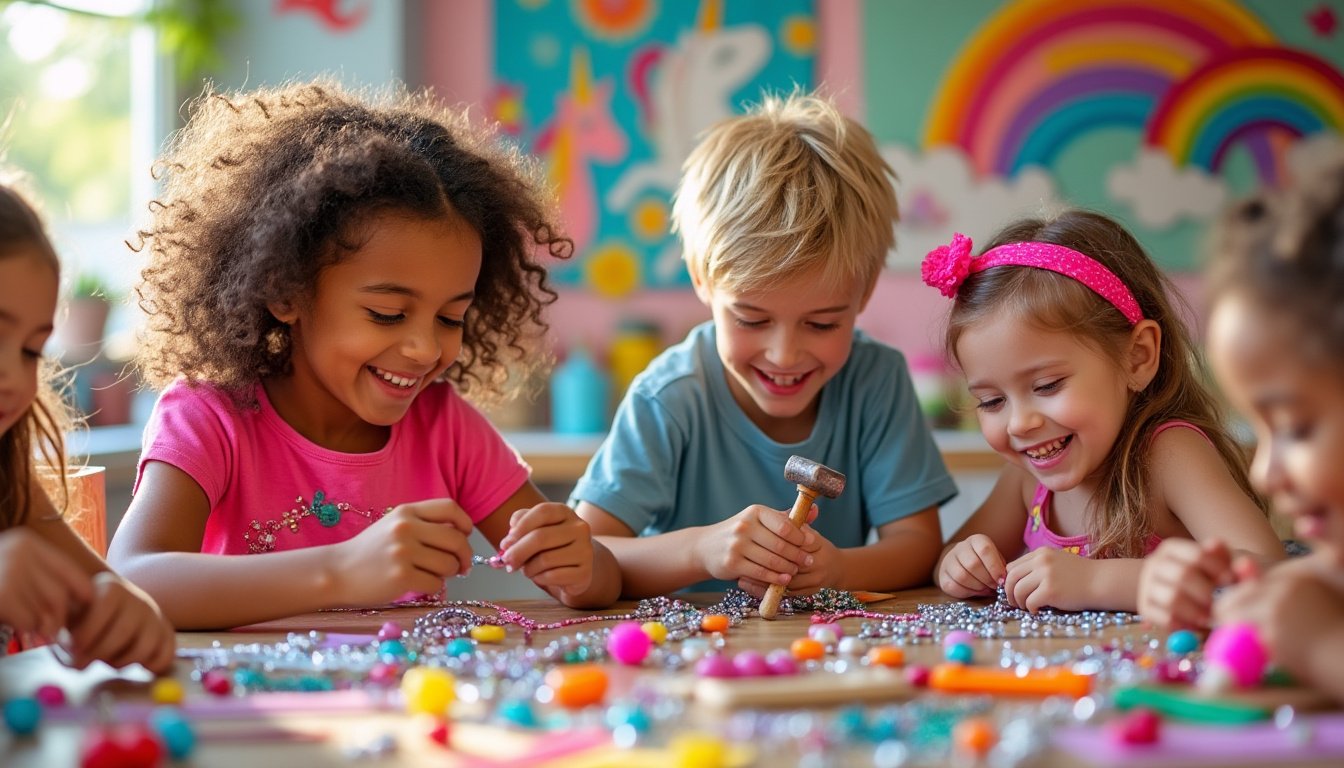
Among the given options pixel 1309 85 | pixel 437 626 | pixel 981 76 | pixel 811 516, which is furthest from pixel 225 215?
pixel 1309 85

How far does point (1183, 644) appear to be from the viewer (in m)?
1.24

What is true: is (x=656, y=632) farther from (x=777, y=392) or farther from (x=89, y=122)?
(x=89, y=122)

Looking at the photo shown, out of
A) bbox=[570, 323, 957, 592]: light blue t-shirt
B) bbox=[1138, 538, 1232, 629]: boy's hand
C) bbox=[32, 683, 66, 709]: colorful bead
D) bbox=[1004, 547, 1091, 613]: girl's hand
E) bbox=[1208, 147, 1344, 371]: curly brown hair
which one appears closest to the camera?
bbox=[1208, 147, 1344, 371]: curly brown hair

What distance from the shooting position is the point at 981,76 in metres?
3.99

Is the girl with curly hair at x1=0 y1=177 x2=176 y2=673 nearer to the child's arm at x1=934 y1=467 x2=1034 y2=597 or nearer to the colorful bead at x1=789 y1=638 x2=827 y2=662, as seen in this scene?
the colorful bead at x1=789 y1=638 x2=827 y2=662

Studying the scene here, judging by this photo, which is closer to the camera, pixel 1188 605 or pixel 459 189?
pixel 1188 605

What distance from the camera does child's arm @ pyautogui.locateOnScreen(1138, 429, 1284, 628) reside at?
3.96 feet

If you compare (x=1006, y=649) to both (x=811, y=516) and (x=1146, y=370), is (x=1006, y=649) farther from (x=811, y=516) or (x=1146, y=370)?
(x=1146, y=370)

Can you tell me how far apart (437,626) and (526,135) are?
281 centimetres

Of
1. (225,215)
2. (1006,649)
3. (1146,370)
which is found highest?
(225,215)

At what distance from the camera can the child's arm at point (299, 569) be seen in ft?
4.45

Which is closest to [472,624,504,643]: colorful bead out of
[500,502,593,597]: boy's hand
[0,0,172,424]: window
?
[500,502,593,597]: boy's hand

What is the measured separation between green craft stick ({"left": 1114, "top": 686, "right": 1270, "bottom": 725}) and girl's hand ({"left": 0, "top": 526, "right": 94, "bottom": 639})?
0.86 m

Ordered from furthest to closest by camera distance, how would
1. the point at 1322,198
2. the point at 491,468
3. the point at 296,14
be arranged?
the point at 296,14, the point at 491,468, the point at 1322,198
